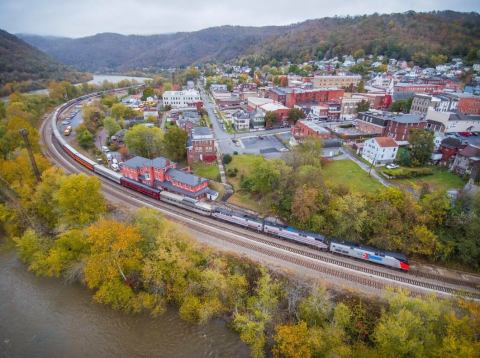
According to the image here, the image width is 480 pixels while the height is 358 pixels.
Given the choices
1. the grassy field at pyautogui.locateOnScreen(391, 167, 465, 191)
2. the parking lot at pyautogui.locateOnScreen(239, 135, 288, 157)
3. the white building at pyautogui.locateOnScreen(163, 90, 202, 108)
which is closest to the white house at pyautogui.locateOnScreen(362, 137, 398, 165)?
the grassy field at pyautogui.locateOnScreen(391, 167, 465, 191)

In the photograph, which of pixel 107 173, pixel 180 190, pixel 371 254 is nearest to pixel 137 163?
pixel 107 173

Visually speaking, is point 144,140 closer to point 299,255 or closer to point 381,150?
point 299,255

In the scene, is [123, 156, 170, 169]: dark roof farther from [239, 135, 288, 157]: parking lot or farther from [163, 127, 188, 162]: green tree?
[239, 135, 288, 157]: parking lot

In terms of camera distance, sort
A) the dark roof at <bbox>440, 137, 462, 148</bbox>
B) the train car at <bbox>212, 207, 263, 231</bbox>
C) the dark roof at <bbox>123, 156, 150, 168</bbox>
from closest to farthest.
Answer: the train car at <bbox>212, 207, 263, 231</bbox> → the dark roof at <bbox>123, 156, 150, 168</bbox> → the dark roof at <bbox>440, 137, 462, 148</bbox>

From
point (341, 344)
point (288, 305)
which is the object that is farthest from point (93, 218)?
point (341, 344)

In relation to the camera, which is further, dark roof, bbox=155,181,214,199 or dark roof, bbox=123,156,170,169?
dark roof, bbox=123,156,170,169

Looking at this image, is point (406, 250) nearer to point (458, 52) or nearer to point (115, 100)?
point (115, 100)
